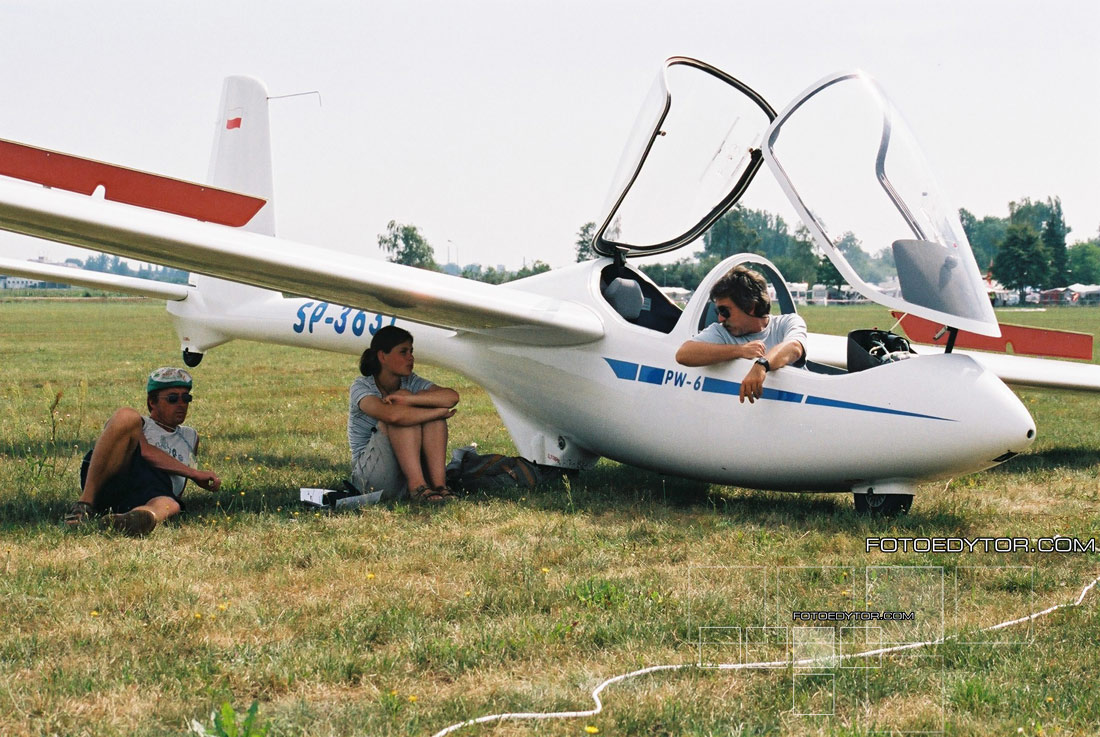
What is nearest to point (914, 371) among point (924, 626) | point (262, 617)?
point (924, 626)

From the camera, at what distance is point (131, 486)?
596cm

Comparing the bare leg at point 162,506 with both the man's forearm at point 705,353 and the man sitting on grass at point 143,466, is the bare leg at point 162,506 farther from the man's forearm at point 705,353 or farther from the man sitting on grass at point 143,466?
the man's forearm at point 705,353

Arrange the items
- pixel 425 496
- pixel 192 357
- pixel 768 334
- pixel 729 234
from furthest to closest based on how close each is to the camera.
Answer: pixel 192 357 < pixel 729 234 < pixel 425 496 < pixel 768 334

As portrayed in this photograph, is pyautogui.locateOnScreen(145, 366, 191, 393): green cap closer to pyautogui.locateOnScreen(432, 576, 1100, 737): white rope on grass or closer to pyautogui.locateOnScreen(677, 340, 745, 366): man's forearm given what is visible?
pyautogui.locateOnScreen(677, 340, 745, 366): man's forearm

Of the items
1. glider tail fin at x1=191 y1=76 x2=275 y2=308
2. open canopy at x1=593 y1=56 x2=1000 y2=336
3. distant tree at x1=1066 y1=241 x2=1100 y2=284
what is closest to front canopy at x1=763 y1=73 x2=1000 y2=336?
open canopy at x1=593 y1=56 x2=1000 y2=336

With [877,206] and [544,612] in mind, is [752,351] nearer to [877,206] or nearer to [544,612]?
[877,206]

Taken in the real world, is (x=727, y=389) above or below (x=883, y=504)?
above

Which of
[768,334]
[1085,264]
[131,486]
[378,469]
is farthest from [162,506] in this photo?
[1085,264]

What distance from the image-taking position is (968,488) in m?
7.31

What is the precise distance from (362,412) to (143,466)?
139 centimetres

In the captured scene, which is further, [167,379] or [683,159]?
[683,159]

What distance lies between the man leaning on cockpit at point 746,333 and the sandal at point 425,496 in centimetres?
174

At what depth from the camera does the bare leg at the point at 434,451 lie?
22.2 feet

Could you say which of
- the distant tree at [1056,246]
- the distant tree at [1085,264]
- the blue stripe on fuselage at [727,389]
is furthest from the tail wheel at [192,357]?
the distant tree at [1085,264]
